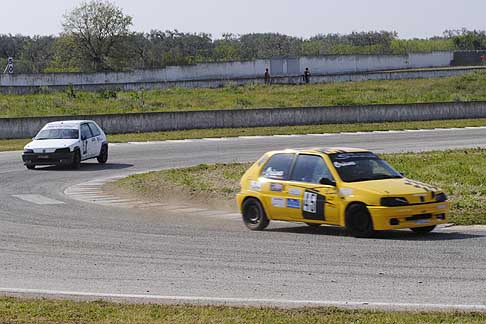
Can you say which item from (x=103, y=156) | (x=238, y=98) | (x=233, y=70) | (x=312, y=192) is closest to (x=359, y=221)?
(x=312, y=192)

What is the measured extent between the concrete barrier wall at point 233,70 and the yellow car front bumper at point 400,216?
56.4 meters

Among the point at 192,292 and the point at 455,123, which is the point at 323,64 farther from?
the point at 192,292

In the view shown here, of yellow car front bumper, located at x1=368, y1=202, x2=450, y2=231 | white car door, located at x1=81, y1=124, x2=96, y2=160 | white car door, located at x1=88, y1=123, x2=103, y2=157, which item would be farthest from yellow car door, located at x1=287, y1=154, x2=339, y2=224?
white car door, located at x1=88, y1=123, x2=103, y2=157

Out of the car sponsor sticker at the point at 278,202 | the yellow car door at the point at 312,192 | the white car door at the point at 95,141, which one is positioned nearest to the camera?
the yellow car door at the point at 312,192

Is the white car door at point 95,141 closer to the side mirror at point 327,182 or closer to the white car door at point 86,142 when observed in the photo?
the white car door at point 86,142

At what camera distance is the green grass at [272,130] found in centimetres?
4072

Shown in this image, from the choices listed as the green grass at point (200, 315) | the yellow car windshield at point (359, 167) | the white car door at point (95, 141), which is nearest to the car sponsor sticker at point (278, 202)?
the yellow car windshield at point (359, 167)

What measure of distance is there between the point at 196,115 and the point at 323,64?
150ft

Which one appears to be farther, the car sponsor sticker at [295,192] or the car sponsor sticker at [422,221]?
the car sponsor sticker at [295,192]

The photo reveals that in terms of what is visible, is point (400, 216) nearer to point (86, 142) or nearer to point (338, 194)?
point (338, 194)

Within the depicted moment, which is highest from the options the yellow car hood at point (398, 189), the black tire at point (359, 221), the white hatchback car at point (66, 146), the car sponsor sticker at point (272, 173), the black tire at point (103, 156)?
the car sponsor sticker at point (272, 173)

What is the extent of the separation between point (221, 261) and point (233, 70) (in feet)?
237

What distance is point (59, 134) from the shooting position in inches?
1214

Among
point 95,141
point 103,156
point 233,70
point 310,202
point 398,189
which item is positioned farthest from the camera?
point 233,70
